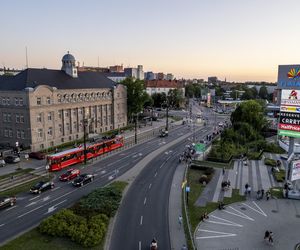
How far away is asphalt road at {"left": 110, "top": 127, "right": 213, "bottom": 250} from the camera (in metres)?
27.9

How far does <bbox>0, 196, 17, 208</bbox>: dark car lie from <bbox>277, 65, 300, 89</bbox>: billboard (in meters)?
37.1

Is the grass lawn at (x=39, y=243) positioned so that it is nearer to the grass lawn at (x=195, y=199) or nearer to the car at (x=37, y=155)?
the grass lawn at (x=195, y=199)

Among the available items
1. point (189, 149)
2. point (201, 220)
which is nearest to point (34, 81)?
point (189, 149)

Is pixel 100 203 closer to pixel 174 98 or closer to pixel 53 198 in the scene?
pixel 53 198

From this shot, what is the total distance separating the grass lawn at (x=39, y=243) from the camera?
25.9 meters

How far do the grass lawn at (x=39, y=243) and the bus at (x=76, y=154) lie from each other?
2031cm

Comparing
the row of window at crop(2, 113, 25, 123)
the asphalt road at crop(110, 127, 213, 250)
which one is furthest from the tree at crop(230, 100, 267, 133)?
the row of window at crop(2, 113, 25, 123)

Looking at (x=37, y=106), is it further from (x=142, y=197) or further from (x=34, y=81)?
(x=142, y=197)

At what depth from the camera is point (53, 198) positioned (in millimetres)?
38125

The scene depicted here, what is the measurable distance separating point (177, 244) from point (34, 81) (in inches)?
2047

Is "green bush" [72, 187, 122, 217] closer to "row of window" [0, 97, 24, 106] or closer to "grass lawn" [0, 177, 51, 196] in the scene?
"grass lawn" [0, 177, 51, 196]

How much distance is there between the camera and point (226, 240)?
28516 mm

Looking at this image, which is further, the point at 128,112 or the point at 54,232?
the point at 128,112

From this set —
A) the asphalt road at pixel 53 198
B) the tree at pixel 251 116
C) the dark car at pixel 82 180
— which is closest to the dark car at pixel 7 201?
the asphalt road at pixel 53 198
